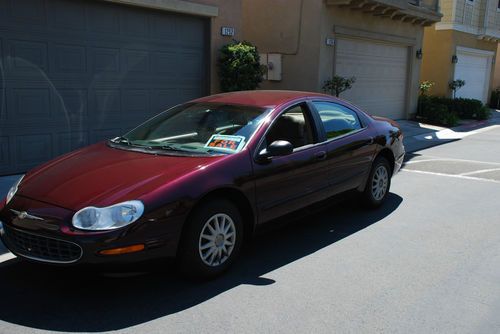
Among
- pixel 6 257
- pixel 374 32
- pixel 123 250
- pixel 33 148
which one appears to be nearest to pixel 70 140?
pixel 33 148

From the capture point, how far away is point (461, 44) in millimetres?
20109

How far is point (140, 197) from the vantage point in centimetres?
366

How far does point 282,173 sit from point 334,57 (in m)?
9.18

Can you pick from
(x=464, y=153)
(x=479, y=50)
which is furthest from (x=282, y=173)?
(x=479, y=50)

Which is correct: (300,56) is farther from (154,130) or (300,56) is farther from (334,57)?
(154,130)

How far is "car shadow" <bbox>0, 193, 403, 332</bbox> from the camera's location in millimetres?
3500

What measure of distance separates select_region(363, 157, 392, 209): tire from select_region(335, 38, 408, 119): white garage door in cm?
749

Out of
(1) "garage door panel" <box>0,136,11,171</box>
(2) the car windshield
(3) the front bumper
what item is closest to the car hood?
(3) the front bumper

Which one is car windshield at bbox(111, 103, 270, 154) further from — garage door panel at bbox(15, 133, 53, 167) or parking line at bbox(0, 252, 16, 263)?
garage door panel at bbox(15, 133, 53, 167)

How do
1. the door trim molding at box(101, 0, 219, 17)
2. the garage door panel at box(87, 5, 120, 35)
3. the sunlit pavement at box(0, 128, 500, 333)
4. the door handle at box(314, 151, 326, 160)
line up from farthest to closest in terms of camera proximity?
the door trim molding at box(101, 0, 219, 17)
the garage door panel at box(87, 5, 120, 35)
the door handle at box(314, 151, 326, 160)
the sunlit pavement at box(0, 128, 500, 333)

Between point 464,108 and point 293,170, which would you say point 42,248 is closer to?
point 293,170

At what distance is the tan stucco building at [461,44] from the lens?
19375mm

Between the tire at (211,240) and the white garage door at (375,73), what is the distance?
32.5 ft

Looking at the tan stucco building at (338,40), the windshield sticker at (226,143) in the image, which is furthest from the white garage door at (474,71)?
the windshield sticker at (226,143)
